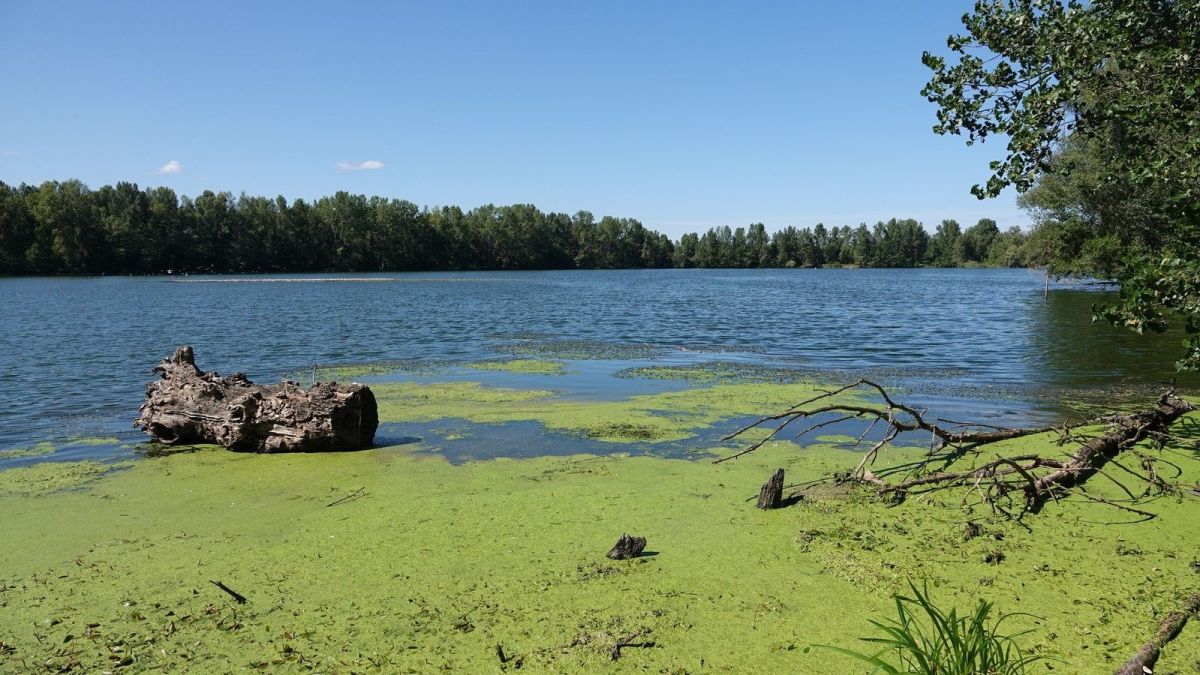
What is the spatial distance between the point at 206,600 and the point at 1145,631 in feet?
18.1

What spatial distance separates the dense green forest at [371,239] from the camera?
8919cm

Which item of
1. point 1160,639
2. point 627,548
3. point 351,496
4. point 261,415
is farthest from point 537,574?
point 261,415

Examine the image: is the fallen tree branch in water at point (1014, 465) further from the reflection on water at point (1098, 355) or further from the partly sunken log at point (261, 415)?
the partly sunken log at point (261, 415)

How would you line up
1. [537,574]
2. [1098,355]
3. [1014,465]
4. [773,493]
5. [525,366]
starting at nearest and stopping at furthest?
[537,574], [1014,465], [773,493], [525,366], [1098,355]

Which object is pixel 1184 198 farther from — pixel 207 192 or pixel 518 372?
pixel 207 192

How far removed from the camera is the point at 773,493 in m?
6.37

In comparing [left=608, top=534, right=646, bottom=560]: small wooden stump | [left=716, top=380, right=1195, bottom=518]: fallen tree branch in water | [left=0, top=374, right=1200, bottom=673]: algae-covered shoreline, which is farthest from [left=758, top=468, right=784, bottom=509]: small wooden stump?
[left=608, top=534, right=646, bottom=560]: small wooden stump

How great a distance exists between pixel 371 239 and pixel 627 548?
394 feet

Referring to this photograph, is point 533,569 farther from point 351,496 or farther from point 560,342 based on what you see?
point 560,342

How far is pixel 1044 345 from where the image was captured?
21.2m

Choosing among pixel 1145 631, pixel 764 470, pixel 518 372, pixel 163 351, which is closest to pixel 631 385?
pixel 518 372

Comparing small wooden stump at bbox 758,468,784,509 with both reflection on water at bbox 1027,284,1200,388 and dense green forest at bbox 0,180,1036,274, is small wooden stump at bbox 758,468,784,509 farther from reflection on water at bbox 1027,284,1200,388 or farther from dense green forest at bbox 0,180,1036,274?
dense green forest at bbox 0,180,1036,274

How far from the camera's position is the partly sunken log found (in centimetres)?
897

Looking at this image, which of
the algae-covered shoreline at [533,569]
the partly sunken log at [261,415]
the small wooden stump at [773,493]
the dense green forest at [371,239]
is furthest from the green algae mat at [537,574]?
the dense green forest at [371,239]
